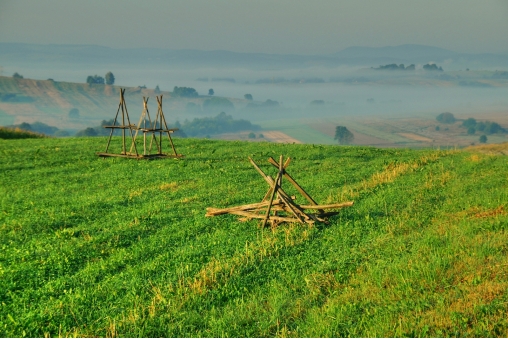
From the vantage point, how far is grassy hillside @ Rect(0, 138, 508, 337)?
10555mm

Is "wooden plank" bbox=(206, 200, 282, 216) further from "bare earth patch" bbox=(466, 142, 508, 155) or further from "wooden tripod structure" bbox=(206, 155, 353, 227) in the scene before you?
"bare earth patch" bbox=(466, 142, 508, 155)

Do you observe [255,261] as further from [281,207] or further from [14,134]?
[14,134]

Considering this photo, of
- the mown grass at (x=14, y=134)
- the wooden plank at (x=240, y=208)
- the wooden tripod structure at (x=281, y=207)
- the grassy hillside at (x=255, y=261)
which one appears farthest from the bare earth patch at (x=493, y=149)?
the mown grass at (x=14, y=134)

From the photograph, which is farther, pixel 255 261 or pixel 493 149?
pixel 493 149

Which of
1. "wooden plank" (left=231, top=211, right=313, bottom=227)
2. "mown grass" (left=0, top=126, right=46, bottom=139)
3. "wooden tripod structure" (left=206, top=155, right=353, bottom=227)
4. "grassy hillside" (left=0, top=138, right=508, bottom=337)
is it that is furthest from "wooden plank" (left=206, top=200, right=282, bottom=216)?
"mown grass" (left=0, top=126, right=46, bottom=139)

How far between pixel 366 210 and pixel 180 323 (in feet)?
32.6

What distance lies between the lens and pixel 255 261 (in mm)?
14008

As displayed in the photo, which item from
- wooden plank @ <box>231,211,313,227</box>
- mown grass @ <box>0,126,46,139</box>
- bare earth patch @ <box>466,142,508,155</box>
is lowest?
mown grass @ <box>0,126,46,139</box>

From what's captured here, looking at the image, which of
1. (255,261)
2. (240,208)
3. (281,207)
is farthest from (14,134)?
(255,261)

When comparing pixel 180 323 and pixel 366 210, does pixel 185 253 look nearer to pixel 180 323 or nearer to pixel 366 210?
pixel 180 323

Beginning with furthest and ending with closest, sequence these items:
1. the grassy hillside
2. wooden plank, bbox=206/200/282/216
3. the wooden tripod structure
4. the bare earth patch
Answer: the bare earth patch, wooden plank, bbox=206/200/282/216, the wooden tripod structure, the grassy hillside

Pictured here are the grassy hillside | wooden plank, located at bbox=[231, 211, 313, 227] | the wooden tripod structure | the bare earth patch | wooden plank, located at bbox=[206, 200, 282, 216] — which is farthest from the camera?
the bare earth patch

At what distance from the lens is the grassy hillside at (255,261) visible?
1055cm

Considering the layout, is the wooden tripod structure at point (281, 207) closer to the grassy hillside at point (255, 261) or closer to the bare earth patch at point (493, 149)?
the grassy hillside at point (255, 261)
